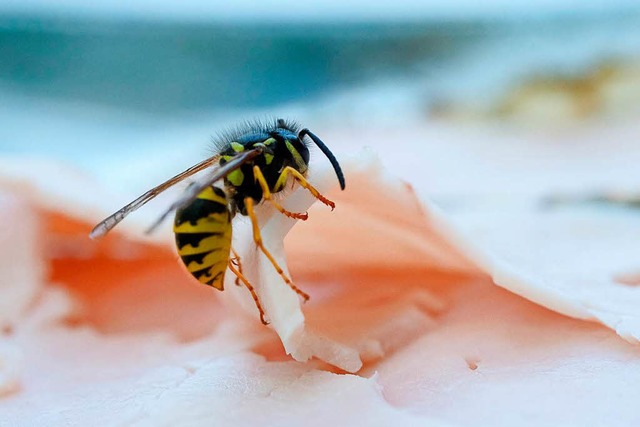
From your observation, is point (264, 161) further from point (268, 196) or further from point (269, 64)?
point (269, 64)

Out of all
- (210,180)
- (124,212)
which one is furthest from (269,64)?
(210,180)

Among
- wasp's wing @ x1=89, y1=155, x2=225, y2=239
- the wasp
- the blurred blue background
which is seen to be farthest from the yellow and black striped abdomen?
the blurred blue background

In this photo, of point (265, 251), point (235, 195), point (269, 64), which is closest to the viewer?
point (265, 251)

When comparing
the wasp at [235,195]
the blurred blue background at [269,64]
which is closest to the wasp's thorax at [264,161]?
the wasp at [235,195]

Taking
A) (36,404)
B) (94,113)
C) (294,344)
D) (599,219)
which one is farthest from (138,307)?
(94,113)

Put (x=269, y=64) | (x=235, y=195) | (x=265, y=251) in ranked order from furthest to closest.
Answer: (x=269, y=64)
(x=235, y=195)
(x=265, y=251)

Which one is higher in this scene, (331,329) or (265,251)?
(265,251)

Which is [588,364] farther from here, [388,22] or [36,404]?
[388,22]

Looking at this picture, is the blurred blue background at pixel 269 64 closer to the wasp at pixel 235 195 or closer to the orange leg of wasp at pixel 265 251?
the wasp at pixel 235 195
